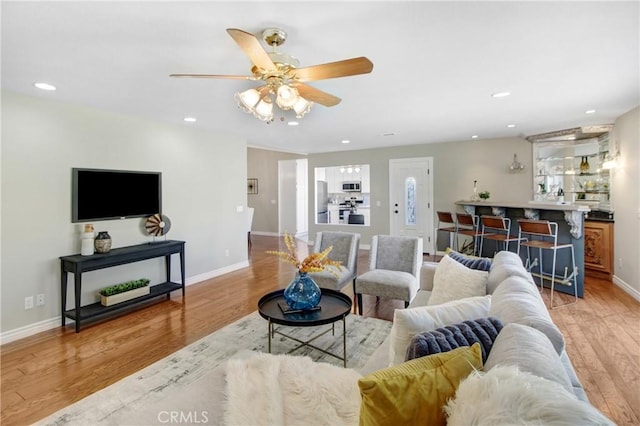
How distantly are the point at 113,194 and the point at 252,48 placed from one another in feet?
9.98

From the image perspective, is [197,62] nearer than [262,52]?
No

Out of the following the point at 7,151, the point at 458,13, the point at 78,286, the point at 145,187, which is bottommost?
the point at 78,286

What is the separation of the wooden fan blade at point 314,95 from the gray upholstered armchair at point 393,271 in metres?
1.83

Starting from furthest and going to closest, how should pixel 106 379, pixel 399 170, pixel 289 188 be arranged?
pixel 289 188 → pixel 399 170 → pixel 106 379

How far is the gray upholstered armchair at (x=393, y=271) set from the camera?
3.20m

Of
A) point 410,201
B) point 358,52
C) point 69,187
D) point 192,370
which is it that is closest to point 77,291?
point 69,187

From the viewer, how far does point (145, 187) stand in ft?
13.6

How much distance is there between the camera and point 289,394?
149cm

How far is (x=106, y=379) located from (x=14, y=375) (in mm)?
783

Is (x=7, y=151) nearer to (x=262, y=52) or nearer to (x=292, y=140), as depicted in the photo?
(x=262, y=52)

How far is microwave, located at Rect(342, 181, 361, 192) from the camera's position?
29.5 ft

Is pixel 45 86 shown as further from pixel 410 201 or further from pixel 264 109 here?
pixel 410 201

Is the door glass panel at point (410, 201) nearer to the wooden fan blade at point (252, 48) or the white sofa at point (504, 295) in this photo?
the white sofa at point (504, 295)

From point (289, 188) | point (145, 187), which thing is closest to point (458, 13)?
point (145, 187)
